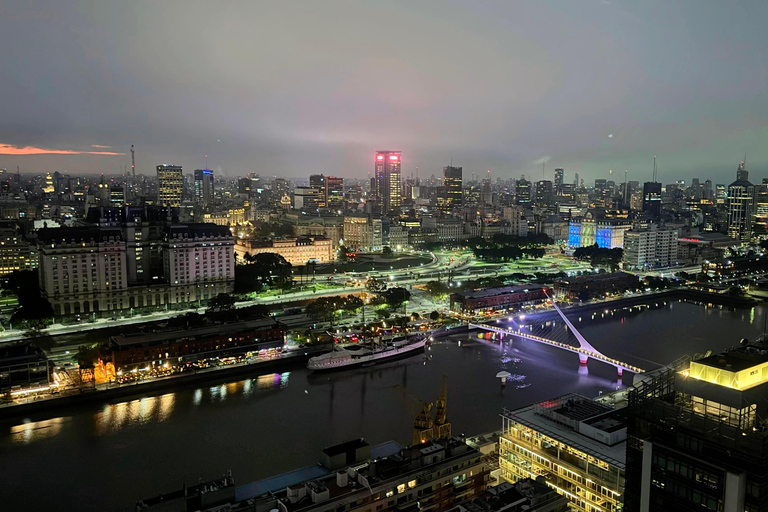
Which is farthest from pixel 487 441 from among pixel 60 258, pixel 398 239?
pixel 398 239

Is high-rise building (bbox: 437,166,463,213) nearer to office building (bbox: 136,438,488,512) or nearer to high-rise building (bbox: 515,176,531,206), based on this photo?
high-rise building (bbox: 515,176,531,206)

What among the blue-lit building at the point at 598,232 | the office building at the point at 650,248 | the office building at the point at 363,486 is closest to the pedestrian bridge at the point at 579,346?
the office building at the point at 363,486

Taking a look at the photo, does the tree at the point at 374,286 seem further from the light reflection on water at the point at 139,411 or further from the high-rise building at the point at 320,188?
the high-rise building at the point at 320,188

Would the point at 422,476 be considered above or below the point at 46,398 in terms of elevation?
above

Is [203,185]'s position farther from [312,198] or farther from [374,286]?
[374,286]

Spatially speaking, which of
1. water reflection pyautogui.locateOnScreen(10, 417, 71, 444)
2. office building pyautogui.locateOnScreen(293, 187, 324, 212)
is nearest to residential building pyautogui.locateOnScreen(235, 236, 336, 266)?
water reflection pyautogui.locateOnScreen(10, 417, 71, 444)

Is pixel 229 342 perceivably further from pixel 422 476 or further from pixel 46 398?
pixel 422 476
